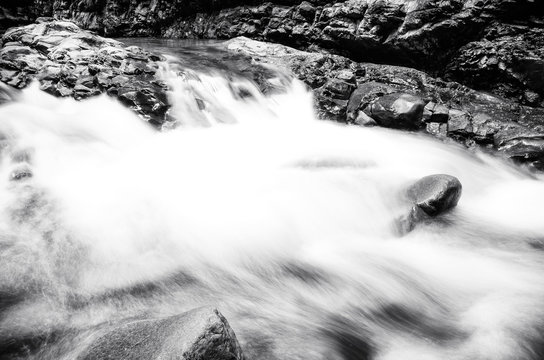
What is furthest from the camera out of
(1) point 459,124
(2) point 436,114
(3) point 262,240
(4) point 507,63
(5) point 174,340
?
(4) point 507,63

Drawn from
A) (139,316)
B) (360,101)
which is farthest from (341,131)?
(139,316)

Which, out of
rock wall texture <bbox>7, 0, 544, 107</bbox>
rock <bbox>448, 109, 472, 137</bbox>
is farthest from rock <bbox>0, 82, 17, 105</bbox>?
rock <bbox>448, 109, 472, 137</bbox>

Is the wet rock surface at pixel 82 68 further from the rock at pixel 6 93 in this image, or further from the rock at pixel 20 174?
the rock at pixel 20 174

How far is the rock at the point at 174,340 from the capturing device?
2102 mm

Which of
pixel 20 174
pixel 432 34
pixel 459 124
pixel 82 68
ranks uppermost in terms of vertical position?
pixel 432 34

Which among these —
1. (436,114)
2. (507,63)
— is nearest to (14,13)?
(436,114)

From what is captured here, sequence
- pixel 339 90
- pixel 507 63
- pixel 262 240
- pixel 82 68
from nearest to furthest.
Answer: pixel 262 240 → pixel 82 68 → pixel 507 63 → pixel 339 90

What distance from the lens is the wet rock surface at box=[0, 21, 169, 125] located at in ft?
24.7

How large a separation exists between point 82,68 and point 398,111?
24.8 ft

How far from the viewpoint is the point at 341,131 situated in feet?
28.2

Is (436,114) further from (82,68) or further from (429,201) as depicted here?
(82,68)

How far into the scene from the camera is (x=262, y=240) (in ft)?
15.5

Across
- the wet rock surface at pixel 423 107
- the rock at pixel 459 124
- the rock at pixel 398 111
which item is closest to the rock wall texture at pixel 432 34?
the wet rock surface at pixel 423 107

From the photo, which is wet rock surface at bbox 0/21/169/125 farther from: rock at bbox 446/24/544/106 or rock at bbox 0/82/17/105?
rock at bbox 446/24/544/106
